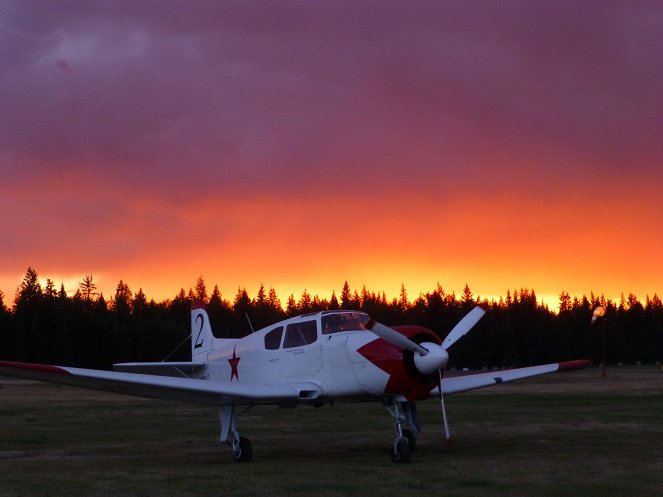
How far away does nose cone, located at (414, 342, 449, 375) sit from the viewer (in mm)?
15836

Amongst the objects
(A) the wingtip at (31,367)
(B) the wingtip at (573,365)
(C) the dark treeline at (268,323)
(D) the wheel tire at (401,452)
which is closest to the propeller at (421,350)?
(D) the wheel tire at (401,452)

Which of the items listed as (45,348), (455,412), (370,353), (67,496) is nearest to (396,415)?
(370,353)

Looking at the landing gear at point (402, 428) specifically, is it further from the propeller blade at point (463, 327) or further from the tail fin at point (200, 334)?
the tail fin at point (200, 334)

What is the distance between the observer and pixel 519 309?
477 feet

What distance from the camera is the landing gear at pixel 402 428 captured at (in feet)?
50.6

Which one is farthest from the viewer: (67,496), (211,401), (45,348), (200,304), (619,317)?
(619,317)

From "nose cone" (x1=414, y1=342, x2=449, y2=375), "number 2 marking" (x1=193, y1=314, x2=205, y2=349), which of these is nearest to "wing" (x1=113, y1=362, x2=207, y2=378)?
"number 2 marking" (x1=193, y1=314, x2=205, y2=349)

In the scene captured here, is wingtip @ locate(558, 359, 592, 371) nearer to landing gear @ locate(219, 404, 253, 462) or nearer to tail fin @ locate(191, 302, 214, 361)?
landing gear @ locate(219, 404, 253, 462)

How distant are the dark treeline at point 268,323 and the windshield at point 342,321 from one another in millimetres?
90195

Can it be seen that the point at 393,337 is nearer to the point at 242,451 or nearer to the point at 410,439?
the point at 410,439

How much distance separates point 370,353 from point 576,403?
1808 centimetres

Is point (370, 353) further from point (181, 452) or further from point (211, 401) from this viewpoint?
point (181, 452)

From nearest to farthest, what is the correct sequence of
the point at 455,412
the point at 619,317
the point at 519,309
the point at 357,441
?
1. the point at 357,441
2. the point at 455,412
3. the point at 519,309
4. the point at 619,317

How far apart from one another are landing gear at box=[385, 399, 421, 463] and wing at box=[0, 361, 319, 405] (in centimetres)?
143
